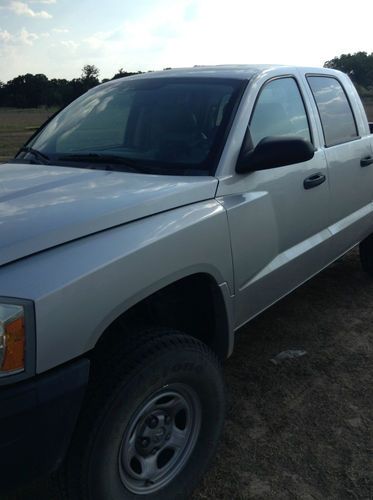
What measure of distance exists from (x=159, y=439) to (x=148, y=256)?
0.76 m

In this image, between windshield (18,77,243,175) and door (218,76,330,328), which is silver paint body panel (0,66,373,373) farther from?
windshield (18,77,243,175)

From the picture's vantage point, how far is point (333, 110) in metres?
3.93

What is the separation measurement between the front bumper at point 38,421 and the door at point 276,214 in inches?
42.9

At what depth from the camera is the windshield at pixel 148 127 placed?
2756 millimetres

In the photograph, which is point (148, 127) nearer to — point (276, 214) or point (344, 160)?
point (276, 214)

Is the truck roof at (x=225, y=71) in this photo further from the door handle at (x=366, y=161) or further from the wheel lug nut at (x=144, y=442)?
the wheel lug nut at (x=144, y=442)

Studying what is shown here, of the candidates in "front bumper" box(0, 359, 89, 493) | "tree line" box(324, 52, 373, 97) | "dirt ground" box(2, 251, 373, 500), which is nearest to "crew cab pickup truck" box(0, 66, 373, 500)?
"front bumper" box(0, 359, 89, 493)

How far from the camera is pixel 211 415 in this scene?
2.34 meters

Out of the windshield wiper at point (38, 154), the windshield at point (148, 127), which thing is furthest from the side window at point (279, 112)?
the windshield wiper at point (38, 154)

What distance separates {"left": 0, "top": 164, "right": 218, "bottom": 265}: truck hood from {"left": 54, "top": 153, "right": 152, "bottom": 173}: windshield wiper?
110 millimetres

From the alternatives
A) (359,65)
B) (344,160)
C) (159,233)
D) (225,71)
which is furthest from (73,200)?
(359,65)

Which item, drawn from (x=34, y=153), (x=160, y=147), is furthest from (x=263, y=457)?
(x=34, y=153)

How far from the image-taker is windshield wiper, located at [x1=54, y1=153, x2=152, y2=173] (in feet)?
8.91

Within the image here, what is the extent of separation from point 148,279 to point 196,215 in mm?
453
